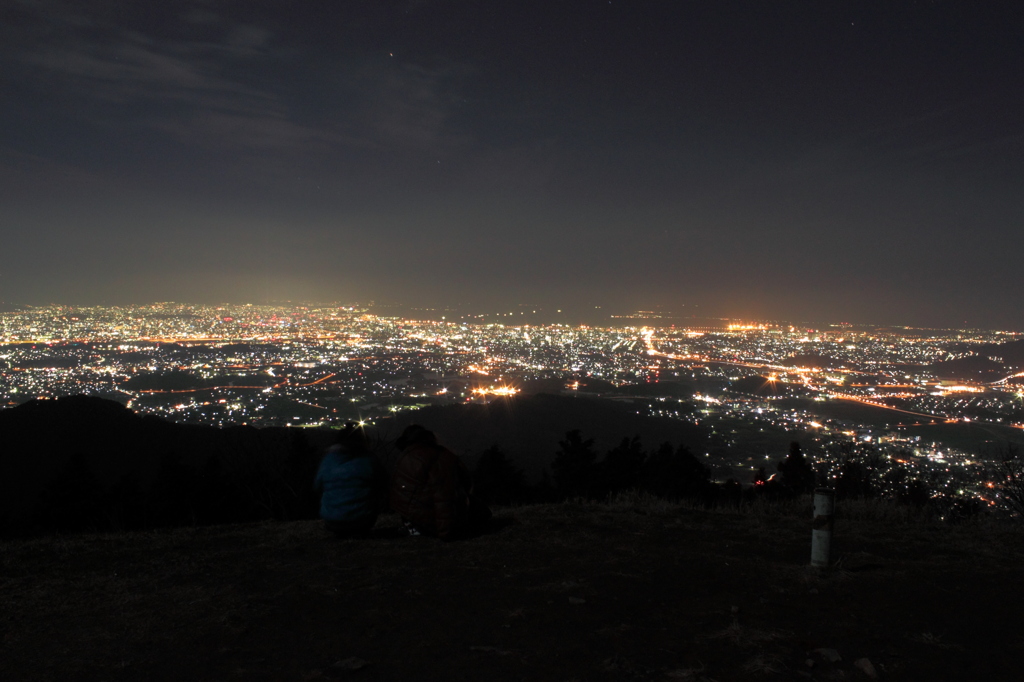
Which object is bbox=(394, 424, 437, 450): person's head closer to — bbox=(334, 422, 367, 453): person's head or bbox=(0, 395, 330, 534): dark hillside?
bbox=(334, 422, 367, 453): person's head

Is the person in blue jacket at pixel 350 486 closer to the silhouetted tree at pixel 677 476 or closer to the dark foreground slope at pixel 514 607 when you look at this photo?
the dark foreground slope at pixel 514 607

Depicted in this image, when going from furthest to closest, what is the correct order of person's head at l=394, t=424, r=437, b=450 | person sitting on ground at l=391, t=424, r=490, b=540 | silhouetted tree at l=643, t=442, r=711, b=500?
silhouetted tree at l=643, t=442, r=711, b=500, person's head at l=394, t=424, r=437, b=450, person sitting on ground at l=391, t=424, r=490, b=540

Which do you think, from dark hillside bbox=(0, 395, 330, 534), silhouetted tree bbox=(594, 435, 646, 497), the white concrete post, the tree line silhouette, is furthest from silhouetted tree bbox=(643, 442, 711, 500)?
the white concrete post

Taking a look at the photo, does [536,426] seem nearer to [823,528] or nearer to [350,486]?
[350,486]

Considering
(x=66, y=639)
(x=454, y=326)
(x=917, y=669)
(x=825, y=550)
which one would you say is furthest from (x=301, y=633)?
(x=454, y=326)

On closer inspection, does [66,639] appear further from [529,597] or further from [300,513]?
[300,513]

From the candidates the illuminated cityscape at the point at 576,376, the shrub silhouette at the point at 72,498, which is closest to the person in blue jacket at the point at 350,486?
the shrub silhouette at the point at 72,498
